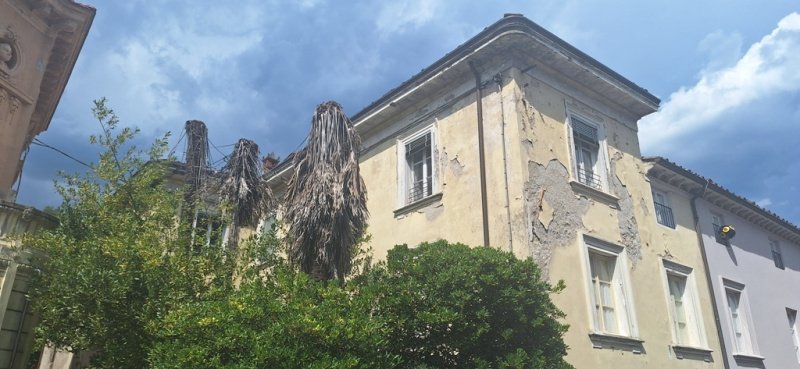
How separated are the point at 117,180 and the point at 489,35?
766 cm

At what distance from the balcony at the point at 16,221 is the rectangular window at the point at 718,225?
16.5m

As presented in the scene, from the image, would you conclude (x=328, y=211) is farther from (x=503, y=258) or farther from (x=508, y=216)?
(x=508, y=216)

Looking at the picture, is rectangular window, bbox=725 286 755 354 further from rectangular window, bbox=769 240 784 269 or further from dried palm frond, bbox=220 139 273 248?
dried palm frond, bbox=220 139 273 248

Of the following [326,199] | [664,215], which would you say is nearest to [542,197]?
[326,199]

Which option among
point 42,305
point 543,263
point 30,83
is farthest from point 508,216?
point 30,83

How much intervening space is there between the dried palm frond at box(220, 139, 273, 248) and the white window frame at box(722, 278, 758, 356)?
485 inches

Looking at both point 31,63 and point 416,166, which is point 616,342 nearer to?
point 416,166

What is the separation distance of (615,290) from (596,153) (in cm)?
322

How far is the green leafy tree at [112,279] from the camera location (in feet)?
26.0

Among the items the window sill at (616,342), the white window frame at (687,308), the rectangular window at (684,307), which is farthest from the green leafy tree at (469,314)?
the rectangular window at (684,307)

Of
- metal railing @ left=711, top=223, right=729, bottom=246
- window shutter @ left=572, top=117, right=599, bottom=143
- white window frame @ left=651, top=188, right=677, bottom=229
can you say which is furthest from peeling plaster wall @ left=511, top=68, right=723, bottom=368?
metal railing @ left=711, top=223, right=729, bottom=246

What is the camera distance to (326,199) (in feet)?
30.3

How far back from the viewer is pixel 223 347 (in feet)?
22.1

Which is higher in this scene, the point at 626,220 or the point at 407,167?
the point at 407,167
